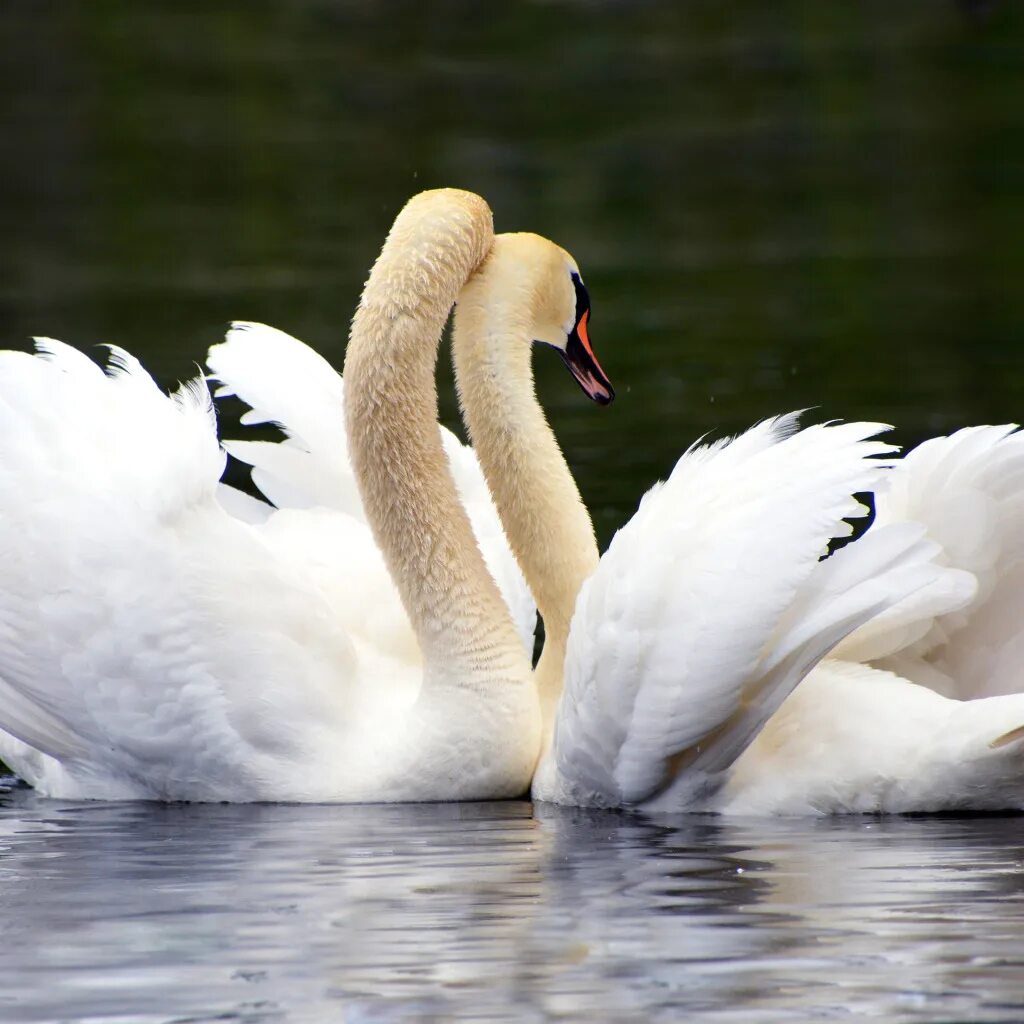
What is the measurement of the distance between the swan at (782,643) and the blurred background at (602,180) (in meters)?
3.41

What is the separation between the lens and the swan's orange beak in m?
8.41

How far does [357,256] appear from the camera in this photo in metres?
20.2

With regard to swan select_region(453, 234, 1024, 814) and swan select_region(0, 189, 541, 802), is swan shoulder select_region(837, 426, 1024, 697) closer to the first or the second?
swan select_region(453, 234, 1024, 814)

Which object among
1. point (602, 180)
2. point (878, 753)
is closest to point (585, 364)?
point (878, 753)

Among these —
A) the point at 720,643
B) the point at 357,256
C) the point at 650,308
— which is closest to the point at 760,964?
the point at 720,643

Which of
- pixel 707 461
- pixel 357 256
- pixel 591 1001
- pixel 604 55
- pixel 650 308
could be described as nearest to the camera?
pixel 591 1001

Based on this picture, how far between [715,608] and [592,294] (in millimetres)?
11333

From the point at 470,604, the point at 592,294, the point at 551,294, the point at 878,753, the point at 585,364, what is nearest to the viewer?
the point at 878,753

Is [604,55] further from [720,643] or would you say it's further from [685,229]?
[720,643]

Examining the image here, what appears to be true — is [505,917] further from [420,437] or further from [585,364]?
[585,364]

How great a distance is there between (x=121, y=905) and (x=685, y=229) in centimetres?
1587

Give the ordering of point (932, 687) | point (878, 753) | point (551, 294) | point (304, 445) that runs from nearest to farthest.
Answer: point (878, 753) → point (932, 687) → point (551, 294) → point (304, 445)

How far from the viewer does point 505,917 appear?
19.4 feet

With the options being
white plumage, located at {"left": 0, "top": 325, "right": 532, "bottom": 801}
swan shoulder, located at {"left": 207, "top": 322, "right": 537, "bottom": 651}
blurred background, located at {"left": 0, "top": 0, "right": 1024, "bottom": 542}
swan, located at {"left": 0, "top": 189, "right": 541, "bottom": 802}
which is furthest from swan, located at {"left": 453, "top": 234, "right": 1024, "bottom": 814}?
blurred background, located at {"left": 0, "top": 0, "right": 1024, "bottom": 542}
